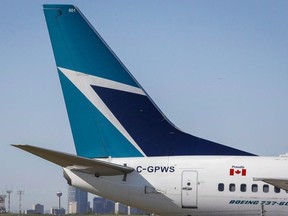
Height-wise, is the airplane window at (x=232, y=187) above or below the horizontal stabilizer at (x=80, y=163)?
below

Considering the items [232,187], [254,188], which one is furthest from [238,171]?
[254,188]

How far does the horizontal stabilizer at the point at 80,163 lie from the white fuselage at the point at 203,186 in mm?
228

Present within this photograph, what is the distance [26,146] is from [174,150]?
5561 millimetres

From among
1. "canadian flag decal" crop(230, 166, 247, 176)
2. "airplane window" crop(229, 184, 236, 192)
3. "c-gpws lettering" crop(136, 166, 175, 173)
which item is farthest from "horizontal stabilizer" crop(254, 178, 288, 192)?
"c-gpws lettering" crop(136, 166, 175, 173)

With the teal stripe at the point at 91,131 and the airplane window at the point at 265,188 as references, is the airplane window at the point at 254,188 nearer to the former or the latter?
the airplane window at the point at 265,188

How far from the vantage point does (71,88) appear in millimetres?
23750

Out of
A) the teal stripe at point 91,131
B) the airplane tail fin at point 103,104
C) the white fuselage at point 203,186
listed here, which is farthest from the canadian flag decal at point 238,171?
the teal stripe at point 91,131

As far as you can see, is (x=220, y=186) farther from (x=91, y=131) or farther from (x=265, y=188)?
(x=91, y=131)

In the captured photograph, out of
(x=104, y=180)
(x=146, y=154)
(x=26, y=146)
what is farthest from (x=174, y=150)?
(x=26, y=146)

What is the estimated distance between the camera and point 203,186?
21.9 m

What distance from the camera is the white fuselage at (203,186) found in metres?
21.9

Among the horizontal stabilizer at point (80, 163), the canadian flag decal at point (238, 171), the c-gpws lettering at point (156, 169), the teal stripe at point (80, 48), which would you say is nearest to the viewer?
the horizontal stabilizer at point (80, 163)

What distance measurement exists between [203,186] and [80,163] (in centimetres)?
400

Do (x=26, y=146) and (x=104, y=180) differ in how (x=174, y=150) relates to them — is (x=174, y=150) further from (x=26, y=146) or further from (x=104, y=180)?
(x=26, y=146)
